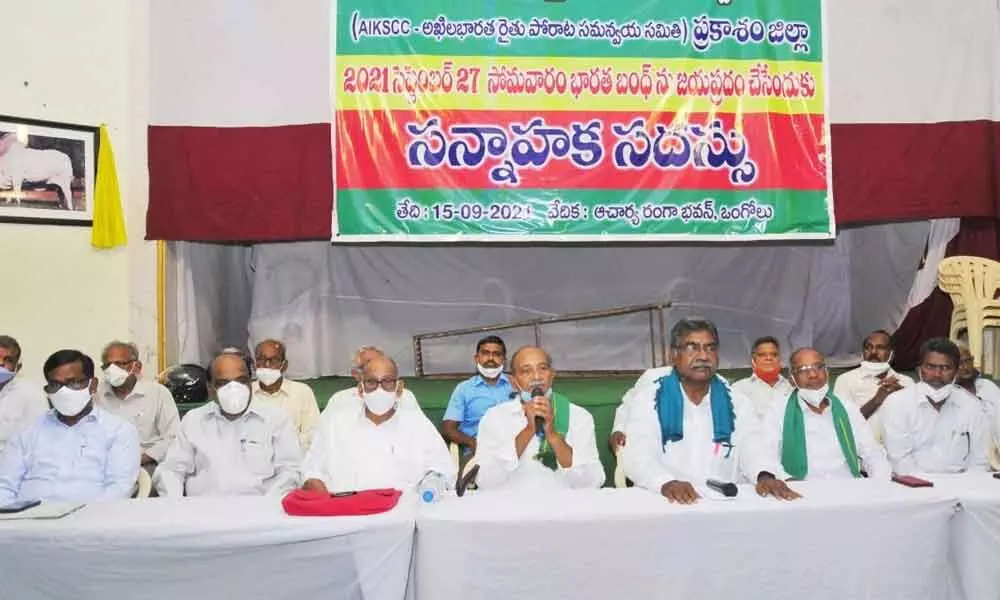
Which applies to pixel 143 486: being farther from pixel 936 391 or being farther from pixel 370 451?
pixel 936 391

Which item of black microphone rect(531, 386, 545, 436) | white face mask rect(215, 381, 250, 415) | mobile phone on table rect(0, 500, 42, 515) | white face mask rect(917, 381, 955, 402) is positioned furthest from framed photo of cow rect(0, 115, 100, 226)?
white face mask rect(917, 381, 955, 402)

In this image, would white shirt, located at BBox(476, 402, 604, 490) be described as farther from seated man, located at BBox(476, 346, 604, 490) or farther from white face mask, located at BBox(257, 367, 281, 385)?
white face mask, located at BBox(257, 367, 281, 385)

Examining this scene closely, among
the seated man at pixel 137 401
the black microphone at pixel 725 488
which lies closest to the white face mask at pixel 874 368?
the black microphone at pixel 725 488

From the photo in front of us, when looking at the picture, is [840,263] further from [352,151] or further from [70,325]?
[70,325]

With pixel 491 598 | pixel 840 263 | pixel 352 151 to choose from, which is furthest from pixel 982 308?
pixel 491 598

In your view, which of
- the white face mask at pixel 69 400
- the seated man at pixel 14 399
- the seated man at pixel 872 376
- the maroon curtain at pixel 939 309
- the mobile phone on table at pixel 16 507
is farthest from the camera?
the maroon curtain at pixel 939 309

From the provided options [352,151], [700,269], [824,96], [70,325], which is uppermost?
[824,96]

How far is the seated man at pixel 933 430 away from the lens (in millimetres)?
3748

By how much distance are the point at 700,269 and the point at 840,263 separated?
1483 mm

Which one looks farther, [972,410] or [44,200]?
[44,200]

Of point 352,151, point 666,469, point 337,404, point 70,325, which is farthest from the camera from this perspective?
point 70,325

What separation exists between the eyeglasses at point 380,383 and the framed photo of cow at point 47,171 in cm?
310

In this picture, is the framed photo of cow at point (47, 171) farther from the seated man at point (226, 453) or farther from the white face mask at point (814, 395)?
the white face mask at point (814, 395)

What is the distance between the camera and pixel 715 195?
16.4ft
